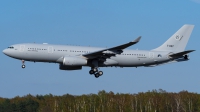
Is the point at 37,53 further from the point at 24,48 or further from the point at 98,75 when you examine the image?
the point at 98,75

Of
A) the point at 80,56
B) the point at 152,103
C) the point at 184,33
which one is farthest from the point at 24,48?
the point at 152,103

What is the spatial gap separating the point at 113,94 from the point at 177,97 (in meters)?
18.6

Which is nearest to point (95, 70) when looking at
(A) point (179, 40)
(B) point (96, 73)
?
(B) point (96, 73)

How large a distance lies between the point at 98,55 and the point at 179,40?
1370cm

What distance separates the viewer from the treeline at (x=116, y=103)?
397 ft

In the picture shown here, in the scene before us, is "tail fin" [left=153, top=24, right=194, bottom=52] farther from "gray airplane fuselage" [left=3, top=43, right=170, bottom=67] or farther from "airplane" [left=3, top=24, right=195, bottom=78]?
"gray airplane fuselage" [left=3, top=43, right=170, bottom=67]

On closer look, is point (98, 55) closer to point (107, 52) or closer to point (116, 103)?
point (107, 52)

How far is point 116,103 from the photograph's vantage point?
126625 mm

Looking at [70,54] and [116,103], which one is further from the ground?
[70,54]

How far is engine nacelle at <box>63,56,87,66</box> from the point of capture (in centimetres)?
6931

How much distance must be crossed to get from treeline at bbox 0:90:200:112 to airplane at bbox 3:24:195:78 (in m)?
39.3

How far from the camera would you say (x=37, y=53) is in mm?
69125

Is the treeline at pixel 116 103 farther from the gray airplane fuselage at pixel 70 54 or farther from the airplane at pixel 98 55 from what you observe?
the gray airplane fuselage at pixel 70 54

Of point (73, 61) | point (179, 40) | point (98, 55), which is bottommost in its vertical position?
point (73, 61)
